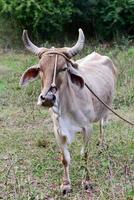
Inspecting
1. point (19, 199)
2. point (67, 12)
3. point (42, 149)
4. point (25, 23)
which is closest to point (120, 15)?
point (67, 12)

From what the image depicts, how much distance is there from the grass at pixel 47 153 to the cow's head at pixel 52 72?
2.14 feet

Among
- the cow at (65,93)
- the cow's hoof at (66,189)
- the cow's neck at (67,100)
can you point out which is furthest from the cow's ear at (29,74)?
the cow's hoof at (66,189)

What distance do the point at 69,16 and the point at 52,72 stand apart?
9532mm

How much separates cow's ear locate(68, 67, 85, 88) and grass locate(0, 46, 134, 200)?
0.67 m

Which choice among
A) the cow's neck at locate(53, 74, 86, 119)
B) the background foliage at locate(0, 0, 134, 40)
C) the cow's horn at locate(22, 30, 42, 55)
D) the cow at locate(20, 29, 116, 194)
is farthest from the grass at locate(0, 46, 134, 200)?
the background foliage at locate(0, 0, 134, 40)

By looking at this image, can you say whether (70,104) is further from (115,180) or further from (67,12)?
(67,12)

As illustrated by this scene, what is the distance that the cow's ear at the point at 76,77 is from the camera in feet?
17.5

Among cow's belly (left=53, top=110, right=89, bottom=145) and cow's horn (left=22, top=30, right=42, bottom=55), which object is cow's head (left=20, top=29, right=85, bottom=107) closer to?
cow's horn (left=22, top=30, right=42, bottom=55)

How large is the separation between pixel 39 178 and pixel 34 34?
9.03 meters

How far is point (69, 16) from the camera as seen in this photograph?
14.4 meters

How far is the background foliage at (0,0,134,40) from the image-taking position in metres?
14.1

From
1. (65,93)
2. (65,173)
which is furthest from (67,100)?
(65,173)

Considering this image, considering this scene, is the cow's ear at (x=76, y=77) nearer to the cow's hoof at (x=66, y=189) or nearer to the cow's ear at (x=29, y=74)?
the cow's ear at (x=29, y=74)

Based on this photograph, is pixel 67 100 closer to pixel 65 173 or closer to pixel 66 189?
pixel 65 173
